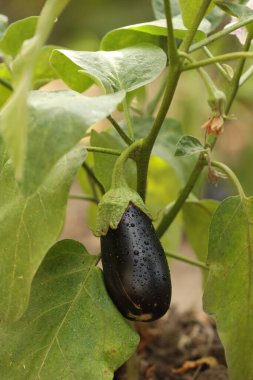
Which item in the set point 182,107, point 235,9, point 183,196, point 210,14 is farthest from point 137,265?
point 182,107

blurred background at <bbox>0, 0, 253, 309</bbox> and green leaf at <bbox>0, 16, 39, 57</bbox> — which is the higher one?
green leaf at <bbox>0, 16, 39, 57</bbox>

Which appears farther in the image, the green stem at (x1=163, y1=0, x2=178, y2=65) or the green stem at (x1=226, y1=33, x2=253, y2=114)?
the green stem at (x1=226, y1=33, x2=253, y2=114)

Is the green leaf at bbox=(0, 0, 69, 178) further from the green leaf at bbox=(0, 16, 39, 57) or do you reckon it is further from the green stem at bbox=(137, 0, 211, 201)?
the green leaf at bbox=(0, 16, 39, 57)

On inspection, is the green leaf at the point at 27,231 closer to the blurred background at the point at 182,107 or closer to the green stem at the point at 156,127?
the green stem at the point at 156,127

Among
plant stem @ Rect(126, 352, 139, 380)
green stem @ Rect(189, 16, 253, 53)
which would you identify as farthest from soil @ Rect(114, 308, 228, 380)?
green stem @ Rect(189, 16, 253, 53)

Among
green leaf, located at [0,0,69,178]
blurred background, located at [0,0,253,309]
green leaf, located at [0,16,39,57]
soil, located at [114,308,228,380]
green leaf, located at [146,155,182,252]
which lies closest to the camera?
green leaf, located at [0,0,69,178]

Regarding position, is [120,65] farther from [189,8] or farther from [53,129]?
[53,129]

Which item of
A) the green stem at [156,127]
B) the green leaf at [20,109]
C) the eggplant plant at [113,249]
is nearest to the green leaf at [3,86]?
the eggplant plant at [113,249]
